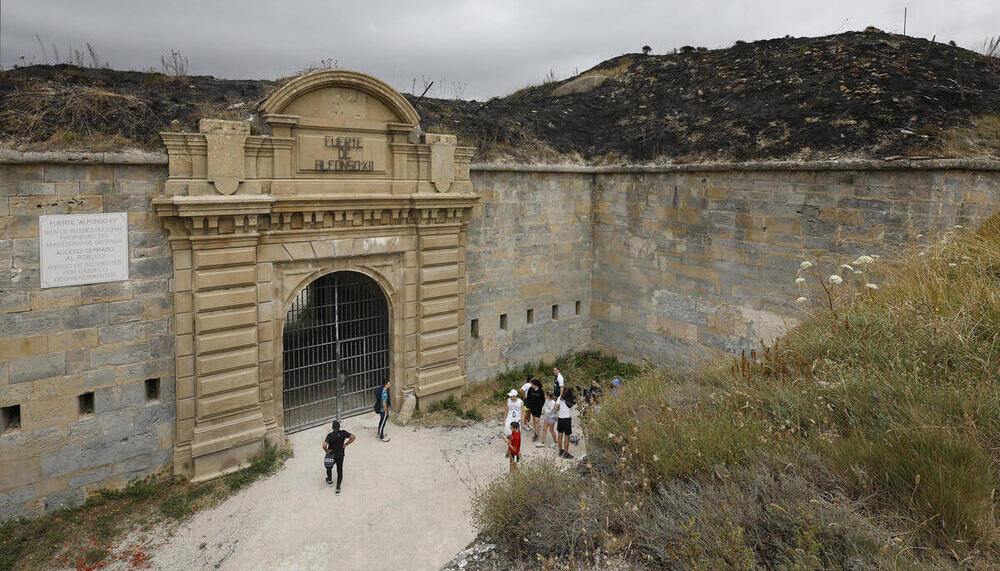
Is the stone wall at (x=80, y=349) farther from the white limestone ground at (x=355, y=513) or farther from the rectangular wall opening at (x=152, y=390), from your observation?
the white limestone ground at (x=355, y=513)

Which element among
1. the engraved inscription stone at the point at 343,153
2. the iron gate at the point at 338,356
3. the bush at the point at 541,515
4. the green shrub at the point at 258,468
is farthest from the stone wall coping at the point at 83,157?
the bush at the point at 541,515

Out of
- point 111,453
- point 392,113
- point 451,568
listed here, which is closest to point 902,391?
point 451,568

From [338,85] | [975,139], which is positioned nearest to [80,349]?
[338,85]

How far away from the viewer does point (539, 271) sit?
14.0 m

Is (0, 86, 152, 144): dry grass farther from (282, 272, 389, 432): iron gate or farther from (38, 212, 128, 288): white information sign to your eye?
(282, 272, 389, 432): iron gate

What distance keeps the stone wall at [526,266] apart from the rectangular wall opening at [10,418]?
764cm

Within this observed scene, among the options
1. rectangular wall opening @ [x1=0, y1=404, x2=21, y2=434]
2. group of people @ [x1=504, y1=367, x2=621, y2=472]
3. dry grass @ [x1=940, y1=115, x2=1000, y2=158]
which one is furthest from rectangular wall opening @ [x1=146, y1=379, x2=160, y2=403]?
dry grass @ [x1=940, y1=115, x2=1000, y2=158]

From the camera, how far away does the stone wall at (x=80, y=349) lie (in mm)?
7734

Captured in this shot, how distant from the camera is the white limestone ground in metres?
7.52

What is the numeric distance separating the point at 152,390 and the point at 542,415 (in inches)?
263

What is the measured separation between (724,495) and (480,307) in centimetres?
959

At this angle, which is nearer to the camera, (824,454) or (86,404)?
(824,454)

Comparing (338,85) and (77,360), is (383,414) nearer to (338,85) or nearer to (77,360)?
(77,360)

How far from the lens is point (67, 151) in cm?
799
